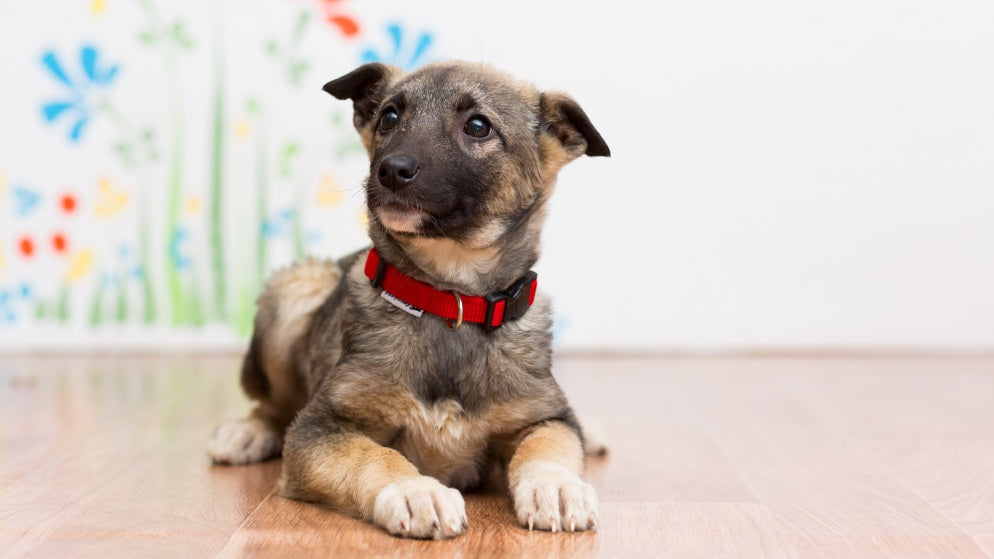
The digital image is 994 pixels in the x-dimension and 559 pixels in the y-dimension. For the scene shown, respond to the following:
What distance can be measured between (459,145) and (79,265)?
4247 mm

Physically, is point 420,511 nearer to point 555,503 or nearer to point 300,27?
point 555,503

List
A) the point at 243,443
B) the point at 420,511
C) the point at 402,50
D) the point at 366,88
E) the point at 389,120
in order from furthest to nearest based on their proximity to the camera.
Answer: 1. the point at 402,50
2. the point at 243,443
3. the point at 366,88
4. the point at 389,120
5. the point at 420,511

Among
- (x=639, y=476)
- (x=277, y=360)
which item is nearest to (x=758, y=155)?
(x=639, y=476)

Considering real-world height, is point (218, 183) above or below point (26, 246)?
above

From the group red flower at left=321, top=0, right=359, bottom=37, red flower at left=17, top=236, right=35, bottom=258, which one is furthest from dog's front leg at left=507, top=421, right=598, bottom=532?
red flower at left=17, top=236, right=35, bottom=258

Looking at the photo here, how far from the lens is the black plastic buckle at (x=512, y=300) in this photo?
2.75 metres

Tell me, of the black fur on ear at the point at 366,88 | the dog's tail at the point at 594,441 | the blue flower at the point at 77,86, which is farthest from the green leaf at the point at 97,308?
the dog's tail at the point at 594,441

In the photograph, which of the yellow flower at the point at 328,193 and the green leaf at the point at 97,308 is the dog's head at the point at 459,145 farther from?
the green leaf at the point at 97,308

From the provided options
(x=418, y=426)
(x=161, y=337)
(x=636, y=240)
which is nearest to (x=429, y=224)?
(x=418, y=426)

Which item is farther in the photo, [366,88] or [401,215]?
[366,88]

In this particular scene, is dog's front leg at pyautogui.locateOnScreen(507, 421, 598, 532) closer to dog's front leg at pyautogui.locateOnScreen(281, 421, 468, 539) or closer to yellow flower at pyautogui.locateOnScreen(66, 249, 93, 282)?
dog's front leg at pyautogui.locateOnScreen(281, 421, 468, 539)

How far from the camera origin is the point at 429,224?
8.64 ft

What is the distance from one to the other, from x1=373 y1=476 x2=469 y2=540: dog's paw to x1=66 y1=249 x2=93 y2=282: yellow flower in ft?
14.7

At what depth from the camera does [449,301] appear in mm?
2717
